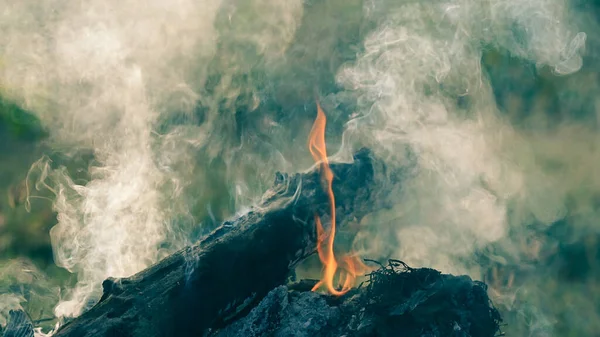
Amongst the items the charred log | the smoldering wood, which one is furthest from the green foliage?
the charred log

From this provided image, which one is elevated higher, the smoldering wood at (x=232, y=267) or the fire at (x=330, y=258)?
the smoldering wood at (x=232, y=267)

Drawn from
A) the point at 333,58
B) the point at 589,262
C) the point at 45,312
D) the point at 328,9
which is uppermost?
the point at 328,9

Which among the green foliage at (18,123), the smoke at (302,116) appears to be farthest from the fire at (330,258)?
the green foliage at (18,123)

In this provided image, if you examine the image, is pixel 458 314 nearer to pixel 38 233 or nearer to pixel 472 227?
pixel 472 227

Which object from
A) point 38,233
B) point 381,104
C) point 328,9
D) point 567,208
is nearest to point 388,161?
point 381,104

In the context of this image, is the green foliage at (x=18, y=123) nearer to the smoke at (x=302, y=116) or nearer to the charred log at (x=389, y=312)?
the smoke at (x=302, y=116)

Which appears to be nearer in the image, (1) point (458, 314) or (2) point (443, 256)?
(1) point (458, 314)

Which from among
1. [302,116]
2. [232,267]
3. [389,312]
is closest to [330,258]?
[232,267]
